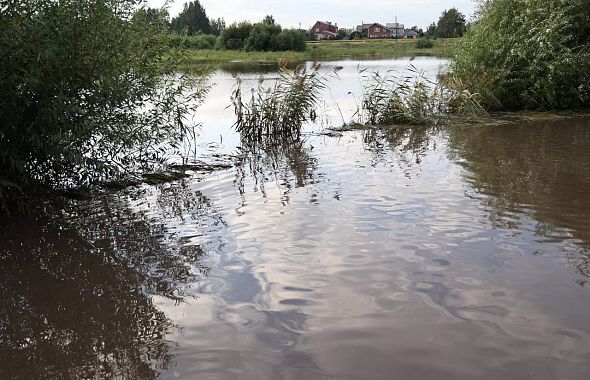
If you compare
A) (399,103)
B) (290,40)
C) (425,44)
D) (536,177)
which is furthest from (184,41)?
(425,44)

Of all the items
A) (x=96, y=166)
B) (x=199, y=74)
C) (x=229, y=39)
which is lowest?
(x=96, y=166)

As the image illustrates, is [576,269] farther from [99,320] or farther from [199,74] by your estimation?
[199,74]

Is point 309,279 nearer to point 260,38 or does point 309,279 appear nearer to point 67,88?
point 67,88

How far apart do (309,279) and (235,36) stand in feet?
222

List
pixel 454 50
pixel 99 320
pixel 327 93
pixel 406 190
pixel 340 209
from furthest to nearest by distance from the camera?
pixel 327 93
pixel 454 50
pixel 406 190
pixel 340 209
pixel 99 320

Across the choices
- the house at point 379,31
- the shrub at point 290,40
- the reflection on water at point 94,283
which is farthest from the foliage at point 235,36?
the house at point 379,31

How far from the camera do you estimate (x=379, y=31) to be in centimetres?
13850

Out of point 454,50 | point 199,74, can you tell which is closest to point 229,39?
point 454,50

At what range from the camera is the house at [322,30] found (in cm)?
13612

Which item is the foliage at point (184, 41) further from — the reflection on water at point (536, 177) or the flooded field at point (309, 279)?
the reflection on water at point (536, 177)

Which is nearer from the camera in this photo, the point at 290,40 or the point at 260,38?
the point at 260,38

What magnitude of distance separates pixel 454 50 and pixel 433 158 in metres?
10.3

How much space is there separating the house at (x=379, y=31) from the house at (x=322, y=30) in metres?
8.96

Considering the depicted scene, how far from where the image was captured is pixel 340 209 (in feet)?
25.8
